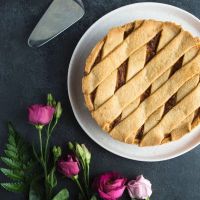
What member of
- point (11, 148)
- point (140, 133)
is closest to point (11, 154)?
point (11, 148)

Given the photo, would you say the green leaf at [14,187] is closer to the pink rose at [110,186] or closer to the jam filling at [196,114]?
the pink rose at [110,186]

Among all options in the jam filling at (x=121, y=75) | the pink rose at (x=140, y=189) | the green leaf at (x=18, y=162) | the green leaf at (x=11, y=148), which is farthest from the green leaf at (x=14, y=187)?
the jam filling at (x=121, y=75)

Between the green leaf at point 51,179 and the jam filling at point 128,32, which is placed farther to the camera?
the green leaf at point 51,179

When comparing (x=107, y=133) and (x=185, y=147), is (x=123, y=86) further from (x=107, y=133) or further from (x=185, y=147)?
(x=185, y=147)

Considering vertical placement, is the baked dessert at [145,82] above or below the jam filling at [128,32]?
below

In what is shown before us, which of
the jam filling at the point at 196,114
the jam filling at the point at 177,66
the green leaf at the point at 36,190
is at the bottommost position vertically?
the green leaf at the point at 36,190

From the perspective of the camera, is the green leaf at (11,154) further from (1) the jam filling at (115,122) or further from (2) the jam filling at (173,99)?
(2) the jam filling at (173,99)

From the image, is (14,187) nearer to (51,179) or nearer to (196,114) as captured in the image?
(51,179)
